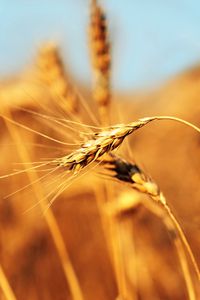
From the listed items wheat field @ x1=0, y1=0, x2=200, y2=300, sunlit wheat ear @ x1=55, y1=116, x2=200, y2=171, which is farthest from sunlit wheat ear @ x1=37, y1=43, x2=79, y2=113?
sunlit wheat ear @ x1=55, y1=116, x2=200, y2=171

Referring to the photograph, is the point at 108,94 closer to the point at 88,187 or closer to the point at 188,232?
the point at 88,187

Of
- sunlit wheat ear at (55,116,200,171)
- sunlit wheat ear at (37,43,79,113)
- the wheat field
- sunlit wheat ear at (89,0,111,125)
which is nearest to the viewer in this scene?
sunlit wheat ear at (55,116,200,171)

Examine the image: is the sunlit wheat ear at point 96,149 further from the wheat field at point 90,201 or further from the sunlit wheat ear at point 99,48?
the sunlit wheat ear at point 99,48

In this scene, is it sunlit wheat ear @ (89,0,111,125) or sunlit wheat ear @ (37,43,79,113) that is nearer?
sunlit wheat ear @ (89,0,111,125)

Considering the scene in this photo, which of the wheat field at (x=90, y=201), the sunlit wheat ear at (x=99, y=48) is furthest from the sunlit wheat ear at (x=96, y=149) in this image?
the sunlit wheat ear at (x=99, y=48)

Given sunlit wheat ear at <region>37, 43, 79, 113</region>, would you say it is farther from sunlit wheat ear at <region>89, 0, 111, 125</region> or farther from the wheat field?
sunlit wheat ear at <region>89, 0, 111, 125</region>

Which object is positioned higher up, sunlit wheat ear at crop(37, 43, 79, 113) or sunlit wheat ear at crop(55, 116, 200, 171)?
sunlit wheat ear at crop(37, 43, 79, 113)

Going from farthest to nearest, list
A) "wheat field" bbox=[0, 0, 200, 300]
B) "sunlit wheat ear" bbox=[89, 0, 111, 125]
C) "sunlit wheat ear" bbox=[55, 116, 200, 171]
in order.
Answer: "sunlit wheat ear" bbox=[89, 0, 111, 125] → "wheat field" bbox=[0, 0, 200, 300] → "sunlit wheat ear" bbox=[55, 116, 200, 171]

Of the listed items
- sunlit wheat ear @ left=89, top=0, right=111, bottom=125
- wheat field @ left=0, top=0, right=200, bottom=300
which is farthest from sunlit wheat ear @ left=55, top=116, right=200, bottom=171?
sunlit wheat ear @ left=89, top=0, right=111, bottom=125

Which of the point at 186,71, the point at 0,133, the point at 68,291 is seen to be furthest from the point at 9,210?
the point at 186,71
